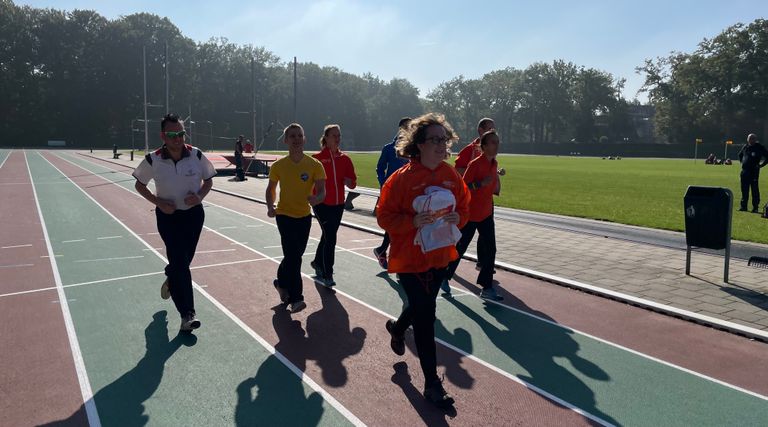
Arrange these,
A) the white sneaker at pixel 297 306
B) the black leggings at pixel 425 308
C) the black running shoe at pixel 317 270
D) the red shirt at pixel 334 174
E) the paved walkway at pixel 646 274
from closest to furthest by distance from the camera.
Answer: the black leggings at pixel 425 308, the white sneaker at pixel 297 306, the paved walkway at pixel 646 274, the red shirt at pixel 334 174, the black running shoe at pixel 317 270

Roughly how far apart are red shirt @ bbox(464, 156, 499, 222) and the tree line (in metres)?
59.0

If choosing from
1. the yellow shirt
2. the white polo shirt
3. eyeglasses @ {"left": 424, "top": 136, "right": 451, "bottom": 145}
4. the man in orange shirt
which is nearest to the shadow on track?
the man in orange shirt

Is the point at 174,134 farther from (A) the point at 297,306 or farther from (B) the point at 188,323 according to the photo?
(A) the point at 297,306

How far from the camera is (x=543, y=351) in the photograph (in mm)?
4902

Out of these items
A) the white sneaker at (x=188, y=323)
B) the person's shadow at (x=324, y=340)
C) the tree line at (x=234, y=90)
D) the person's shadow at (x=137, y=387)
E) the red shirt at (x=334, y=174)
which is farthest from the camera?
the tree line at (x=234, y=90)

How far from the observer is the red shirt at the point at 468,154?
6.61m

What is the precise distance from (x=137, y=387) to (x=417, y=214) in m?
2.37

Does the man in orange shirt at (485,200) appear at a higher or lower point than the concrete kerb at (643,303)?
higher

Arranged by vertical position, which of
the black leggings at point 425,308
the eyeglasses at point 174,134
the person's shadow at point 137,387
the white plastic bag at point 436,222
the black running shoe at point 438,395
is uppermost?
the eyeglasses at point 174,134

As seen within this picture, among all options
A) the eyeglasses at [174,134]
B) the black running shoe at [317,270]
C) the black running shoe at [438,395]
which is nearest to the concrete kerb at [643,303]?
the black running shoe at [317,270]

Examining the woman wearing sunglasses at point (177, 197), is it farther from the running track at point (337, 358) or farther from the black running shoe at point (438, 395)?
the black running shoe at point (438, 395)


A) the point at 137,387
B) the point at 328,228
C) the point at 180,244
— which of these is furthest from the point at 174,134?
the point at 328,228

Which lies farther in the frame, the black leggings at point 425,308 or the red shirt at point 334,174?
the red shirt at point 334,174

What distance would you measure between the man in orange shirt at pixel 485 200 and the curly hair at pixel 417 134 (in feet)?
7.35
